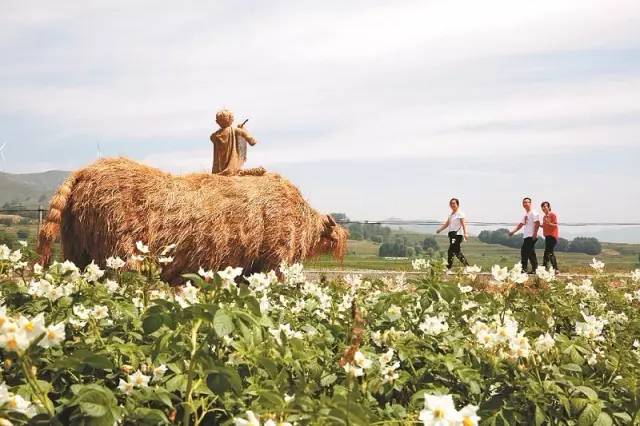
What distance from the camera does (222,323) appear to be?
6.41ft

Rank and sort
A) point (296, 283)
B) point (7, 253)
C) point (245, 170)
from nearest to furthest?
point (7, 253), point (296, 283), point (245, 170)

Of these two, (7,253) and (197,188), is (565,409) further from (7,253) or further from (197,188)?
(197,188)

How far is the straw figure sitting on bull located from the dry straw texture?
0.04ft

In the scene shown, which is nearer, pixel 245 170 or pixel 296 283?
pixel 296 283

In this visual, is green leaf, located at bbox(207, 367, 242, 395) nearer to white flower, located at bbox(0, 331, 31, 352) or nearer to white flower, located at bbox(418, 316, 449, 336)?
white flower, located at bbox(0, 331, 31, 352)

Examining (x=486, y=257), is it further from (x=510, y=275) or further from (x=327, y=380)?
(x=327, y=380)

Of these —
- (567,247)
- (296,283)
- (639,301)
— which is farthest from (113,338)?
(567,247)

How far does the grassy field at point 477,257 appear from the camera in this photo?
19.0 metres

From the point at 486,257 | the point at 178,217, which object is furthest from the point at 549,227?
the point at 486,257

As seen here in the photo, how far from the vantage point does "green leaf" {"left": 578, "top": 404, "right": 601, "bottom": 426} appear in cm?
235

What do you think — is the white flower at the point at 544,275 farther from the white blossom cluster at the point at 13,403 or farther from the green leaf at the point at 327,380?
the white blossom cluster at the point at 13,403

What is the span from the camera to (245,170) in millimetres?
10797

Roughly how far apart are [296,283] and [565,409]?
3071 millimetres

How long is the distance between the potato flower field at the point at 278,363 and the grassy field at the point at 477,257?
22.6ft
